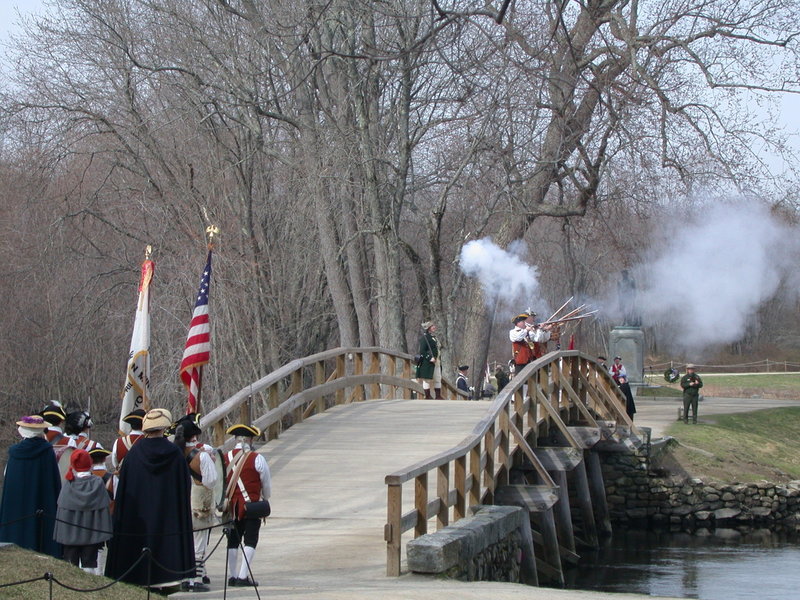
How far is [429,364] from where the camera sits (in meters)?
23.1

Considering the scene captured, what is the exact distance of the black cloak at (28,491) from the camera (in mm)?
9742

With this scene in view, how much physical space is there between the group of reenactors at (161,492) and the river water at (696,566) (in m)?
9.78

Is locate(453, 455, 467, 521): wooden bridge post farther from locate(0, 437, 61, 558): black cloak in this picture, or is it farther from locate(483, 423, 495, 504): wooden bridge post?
locate(0, 437, 61, 558): black cloak

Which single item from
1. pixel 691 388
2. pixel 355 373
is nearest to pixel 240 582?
pixel 355 373

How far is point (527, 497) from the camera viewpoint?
15789 millimetres

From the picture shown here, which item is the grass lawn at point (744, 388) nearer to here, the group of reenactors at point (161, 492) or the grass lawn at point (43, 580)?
the group of reenactors at point (161, 492)

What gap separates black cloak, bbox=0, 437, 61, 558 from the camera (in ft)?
32.0

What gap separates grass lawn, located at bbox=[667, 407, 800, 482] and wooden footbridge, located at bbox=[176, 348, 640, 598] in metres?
2.65

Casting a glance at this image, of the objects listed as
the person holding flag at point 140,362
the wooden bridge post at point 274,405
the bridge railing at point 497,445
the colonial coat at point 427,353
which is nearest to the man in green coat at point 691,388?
the bridge railing at point 497,445

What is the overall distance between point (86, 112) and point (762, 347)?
4927 cm

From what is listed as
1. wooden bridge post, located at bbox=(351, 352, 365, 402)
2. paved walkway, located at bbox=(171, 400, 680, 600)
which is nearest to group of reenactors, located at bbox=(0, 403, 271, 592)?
paved walkway, located at bbox=(171, 400, 680, 600)

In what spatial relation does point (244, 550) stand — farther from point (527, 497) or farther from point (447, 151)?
point (447, 151)

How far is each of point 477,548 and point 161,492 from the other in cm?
379

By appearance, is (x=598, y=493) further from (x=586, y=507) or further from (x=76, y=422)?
(x=76, y=422)
